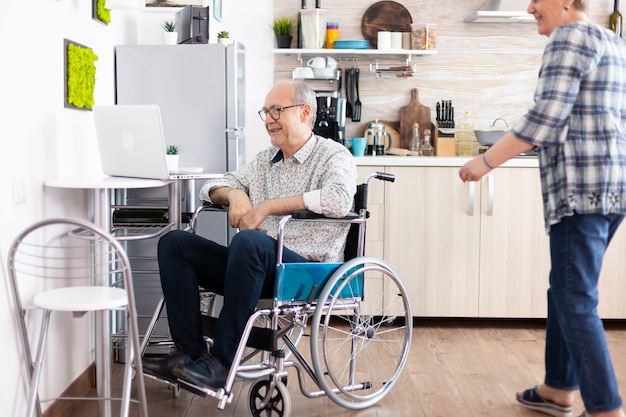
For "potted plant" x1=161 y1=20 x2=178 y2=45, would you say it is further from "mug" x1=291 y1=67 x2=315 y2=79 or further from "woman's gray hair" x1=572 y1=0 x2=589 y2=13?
"woman's gray hair" x1=572 y1=0 x2=589 y2=13

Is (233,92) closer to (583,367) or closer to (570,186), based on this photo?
(570,186)

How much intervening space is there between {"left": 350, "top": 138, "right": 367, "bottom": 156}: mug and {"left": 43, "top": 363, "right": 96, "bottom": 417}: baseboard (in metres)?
1.81

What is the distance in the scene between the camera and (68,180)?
2701 mm

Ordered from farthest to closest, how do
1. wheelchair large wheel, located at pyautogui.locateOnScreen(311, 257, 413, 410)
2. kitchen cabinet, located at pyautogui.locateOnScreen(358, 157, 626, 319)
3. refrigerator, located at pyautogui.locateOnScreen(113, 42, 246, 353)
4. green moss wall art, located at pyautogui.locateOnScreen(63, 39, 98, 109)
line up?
kitchen cabinet, located at pyautogui.locateOnScreen(358, 157, 626, 319) < refrigerator, located at pyautogui.locateOnScreen(113, 42, 246, 353) < green moss wall art, located at pyautogui.locateOnScreen(63, 39, 98, 109) < wheelchair large wheel, located at pyautogui.locateOnScreen(311, 257, 413, 410)

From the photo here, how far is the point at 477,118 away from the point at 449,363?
1657 millimetres

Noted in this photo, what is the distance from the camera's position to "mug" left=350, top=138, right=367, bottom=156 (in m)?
4.33

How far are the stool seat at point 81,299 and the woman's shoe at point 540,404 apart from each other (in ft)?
4.92

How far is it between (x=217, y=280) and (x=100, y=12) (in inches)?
50.3

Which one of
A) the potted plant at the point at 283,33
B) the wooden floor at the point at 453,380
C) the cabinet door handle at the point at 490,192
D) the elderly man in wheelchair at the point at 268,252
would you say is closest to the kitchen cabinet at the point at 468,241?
the cabinet door handle at the point at 490,192

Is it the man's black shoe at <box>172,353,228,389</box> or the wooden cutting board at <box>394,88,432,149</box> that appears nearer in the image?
the man's black shoe at <box>172,353,228,389</box>

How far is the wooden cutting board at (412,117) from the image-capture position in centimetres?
Result: 463

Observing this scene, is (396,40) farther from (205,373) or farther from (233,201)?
(205,373)

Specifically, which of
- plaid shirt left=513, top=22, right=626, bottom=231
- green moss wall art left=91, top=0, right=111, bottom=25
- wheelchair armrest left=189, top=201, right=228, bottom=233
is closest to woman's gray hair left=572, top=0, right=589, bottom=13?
plaid shirt left=513, top=22, right=626, bottom=231

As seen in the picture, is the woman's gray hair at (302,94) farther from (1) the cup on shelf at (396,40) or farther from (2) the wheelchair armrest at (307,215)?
(1) the cup on shelf at (396,40)
